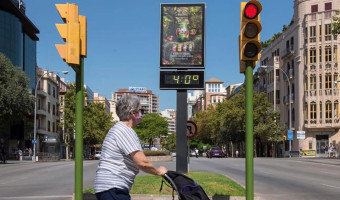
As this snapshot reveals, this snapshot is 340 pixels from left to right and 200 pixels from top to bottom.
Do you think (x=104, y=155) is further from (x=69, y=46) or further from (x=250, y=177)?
(x=250, y=177)

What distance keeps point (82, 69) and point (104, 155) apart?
3091 mm

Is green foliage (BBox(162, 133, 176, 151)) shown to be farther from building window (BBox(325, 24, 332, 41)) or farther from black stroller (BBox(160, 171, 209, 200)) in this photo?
black stroller (BBox(160, 171, 209, 200))

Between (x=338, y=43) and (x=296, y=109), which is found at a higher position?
(x=338, y=43)

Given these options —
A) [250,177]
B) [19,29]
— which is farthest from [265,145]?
[250,177]

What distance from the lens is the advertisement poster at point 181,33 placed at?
585 inches

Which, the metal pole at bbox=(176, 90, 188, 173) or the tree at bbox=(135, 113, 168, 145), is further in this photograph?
the tree at bbox=(135, 113, 168, 145)

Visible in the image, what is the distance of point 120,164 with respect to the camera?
14.0 ft

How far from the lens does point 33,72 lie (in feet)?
232

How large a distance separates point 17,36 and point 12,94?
20.7 meters

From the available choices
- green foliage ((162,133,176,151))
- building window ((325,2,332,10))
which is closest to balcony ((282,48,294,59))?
building window ((325,2,332,10))

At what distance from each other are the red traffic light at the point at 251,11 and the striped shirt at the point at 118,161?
3432 mm

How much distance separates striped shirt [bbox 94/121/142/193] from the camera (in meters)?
4.22

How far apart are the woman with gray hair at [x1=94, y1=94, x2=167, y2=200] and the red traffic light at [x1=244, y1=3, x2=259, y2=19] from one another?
339 cm

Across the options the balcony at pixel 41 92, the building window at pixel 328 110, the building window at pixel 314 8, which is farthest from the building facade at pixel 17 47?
the building window at pixel 314 8
